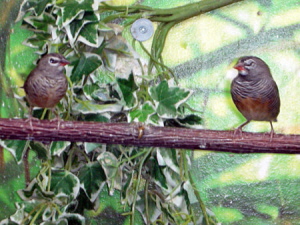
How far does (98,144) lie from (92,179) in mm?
118

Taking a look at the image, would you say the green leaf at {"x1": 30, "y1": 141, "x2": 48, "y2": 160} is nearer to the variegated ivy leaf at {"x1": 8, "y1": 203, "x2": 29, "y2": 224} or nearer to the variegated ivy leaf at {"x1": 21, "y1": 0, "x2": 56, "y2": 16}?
the variegated ivy leaf at {"x1": 8, "y1": 203, "x2": 29, "y2": 224}

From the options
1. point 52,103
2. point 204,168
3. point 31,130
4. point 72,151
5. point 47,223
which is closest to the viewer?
point 31,130

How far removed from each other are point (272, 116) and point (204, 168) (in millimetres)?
405

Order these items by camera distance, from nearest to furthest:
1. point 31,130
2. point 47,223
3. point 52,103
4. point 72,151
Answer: point 31,130
point 52,103
point 47,223
point 72,151

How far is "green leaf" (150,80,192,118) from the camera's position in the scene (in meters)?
1.47

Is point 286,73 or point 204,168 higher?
point 286,73

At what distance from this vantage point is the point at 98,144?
1.59 metres

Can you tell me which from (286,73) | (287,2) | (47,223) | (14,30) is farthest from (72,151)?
(287,2)

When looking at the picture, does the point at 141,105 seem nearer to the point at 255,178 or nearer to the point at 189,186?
the point at 189,186

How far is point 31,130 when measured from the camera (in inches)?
48.7

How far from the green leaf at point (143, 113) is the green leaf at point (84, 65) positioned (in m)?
0.22

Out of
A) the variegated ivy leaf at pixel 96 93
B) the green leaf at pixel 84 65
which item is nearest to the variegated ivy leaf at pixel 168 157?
the variegated ivy leaf at pixel 96 93

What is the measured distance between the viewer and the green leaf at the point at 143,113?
147 cm

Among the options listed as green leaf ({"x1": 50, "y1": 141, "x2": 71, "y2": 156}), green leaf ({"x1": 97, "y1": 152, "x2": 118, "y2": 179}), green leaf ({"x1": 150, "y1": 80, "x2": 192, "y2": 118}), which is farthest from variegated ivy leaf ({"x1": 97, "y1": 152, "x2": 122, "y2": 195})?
green leaf ({"x1": 150, "y1": 80, "x2": 192, "y2": 118})
